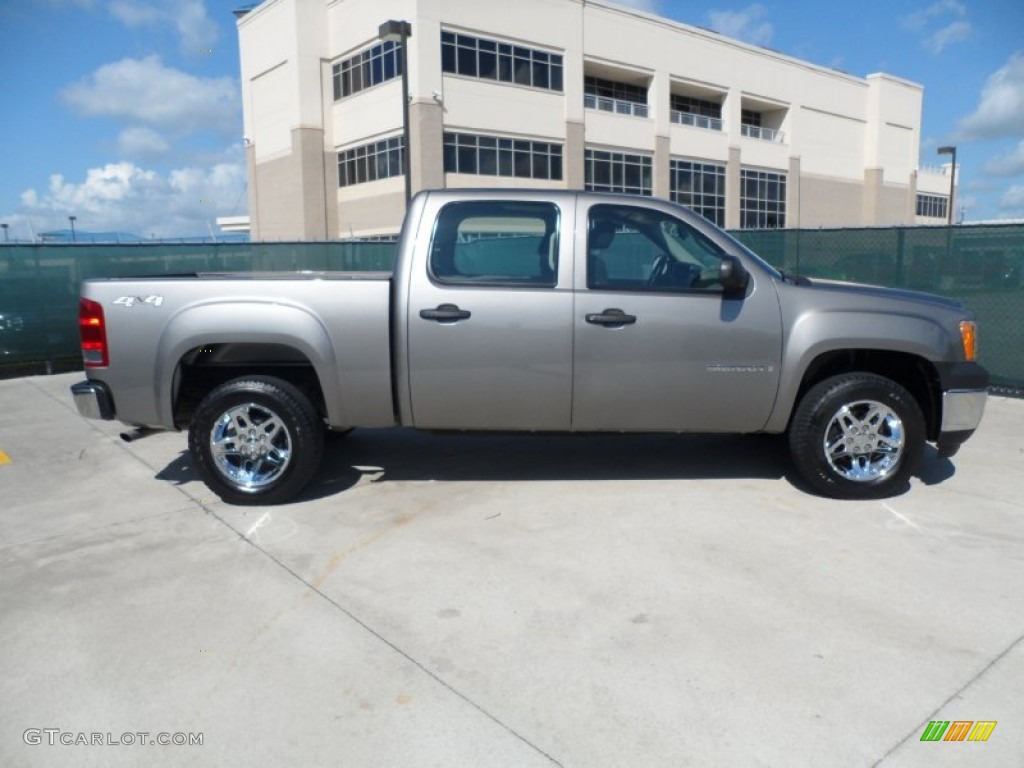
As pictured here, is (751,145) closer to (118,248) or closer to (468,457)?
(118,248)

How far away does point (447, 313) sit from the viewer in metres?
4.94

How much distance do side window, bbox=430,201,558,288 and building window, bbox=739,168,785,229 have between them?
4544 cm

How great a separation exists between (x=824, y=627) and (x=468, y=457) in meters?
3.38

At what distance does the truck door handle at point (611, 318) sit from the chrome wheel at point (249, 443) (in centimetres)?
204

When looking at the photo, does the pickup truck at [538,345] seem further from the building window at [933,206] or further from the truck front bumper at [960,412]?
the building window at [933,206]

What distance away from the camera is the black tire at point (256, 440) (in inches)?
200

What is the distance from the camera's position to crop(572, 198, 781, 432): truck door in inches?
195

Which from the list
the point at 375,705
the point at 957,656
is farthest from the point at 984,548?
the point at 375,705

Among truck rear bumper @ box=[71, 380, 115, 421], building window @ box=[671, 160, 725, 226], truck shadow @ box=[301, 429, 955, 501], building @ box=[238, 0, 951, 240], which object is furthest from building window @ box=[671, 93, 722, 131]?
truck rear bumper @ box=[71, 380, 115, 421]

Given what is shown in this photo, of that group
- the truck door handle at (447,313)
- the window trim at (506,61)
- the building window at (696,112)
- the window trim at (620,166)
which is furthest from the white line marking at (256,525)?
the building window at (696,112)

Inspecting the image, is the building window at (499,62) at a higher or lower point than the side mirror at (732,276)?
higher

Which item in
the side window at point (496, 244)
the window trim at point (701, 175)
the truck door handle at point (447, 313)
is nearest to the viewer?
the truck door handle at point (447, 313)

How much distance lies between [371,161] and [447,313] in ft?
113
